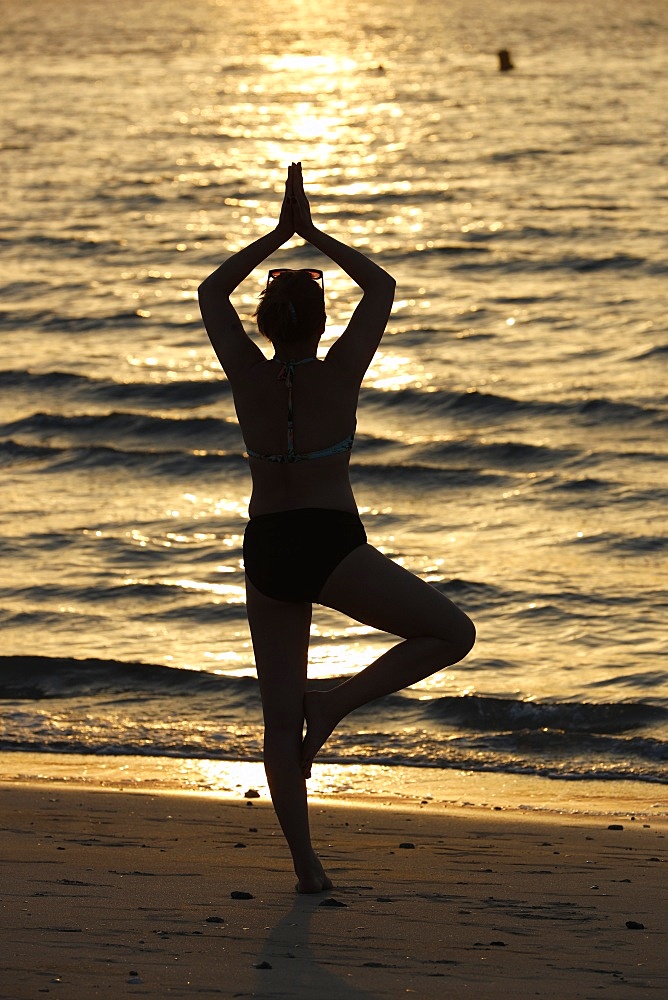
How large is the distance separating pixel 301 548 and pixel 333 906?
113cm

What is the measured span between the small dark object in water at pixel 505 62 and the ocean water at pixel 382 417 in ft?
15.4

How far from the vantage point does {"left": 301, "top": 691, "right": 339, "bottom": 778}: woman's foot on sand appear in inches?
179

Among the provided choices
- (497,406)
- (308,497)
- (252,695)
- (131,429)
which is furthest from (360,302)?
(497,406)

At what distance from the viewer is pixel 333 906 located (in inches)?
181

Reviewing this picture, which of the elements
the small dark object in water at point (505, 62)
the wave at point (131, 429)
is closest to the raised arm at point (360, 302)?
the wave at point (131, 429)

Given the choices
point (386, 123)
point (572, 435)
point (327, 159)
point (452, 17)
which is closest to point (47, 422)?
point (572, 435)

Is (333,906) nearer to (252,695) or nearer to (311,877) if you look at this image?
(311,877)

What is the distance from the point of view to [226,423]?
53.0ft

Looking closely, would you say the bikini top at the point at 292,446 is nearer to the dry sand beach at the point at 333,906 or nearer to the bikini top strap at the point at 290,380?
the bikini top strap at the point at 290,380

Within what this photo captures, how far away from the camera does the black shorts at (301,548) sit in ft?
14.4

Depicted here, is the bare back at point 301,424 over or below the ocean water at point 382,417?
over

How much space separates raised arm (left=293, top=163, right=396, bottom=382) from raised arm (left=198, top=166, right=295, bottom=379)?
57 mm

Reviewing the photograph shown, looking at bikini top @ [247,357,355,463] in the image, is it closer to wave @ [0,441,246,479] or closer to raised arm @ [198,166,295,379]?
raised arm @ [198,166,295,379]

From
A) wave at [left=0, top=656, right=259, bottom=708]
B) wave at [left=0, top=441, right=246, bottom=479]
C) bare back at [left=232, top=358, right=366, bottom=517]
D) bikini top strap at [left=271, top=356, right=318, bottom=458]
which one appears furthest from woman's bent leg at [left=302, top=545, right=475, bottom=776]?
wave at [left=0, top=441, right=246, bottom=479]
